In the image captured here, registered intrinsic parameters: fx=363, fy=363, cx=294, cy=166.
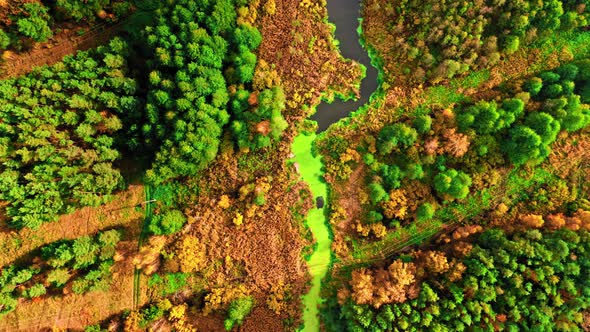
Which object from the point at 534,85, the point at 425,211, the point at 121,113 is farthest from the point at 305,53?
the point at 534,85

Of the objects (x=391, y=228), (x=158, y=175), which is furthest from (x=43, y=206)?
(x=391, y=228)

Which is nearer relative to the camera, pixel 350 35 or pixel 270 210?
pixel 270 210

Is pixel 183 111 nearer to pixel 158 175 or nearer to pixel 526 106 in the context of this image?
pixel 158 175

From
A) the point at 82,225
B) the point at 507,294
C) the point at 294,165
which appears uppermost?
the point at 294,165

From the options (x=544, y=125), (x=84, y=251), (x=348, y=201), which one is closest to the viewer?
(x=84, y=251)

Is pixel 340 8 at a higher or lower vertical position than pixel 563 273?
higher

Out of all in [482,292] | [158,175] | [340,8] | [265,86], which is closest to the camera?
[482,292]

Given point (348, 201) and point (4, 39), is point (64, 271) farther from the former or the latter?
point (348, 201)
